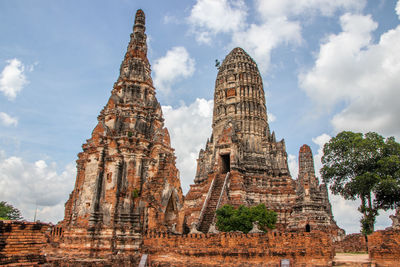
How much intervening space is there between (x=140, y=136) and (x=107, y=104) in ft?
11.8

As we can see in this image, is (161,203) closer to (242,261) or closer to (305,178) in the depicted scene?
(242,261)

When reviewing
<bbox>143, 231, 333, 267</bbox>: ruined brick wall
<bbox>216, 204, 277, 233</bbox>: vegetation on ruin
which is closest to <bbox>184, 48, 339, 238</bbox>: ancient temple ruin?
<bbox>216, 204, 277, 233</bbox>: vegetation on ruin

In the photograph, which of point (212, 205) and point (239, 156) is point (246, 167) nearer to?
point (239, 156)

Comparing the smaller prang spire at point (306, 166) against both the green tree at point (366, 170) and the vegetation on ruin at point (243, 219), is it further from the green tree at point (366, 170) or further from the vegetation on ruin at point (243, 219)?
the vegetation on ruin at point (243, 219)

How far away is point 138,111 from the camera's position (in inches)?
866

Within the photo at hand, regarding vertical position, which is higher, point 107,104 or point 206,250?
point 107,104

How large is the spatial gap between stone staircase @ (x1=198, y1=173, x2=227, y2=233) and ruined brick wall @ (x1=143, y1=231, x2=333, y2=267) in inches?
253

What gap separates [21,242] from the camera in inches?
327

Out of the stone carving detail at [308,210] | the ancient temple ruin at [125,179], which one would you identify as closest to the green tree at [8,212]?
the ancient temple ruin at [125,179]

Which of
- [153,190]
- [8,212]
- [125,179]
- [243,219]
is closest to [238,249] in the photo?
[243,219]

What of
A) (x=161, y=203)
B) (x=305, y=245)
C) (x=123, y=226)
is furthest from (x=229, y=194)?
(x=305, y=245)

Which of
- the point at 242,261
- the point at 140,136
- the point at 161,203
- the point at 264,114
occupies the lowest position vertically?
the point at 242,261

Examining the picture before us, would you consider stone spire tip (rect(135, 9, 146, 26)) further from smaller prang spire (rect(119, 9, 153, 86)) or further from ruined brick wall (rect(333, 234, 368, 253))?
ruined brick wall (rect(333, 234, 368, 253))

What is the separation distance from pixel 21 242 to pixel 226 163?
24.9 metres
